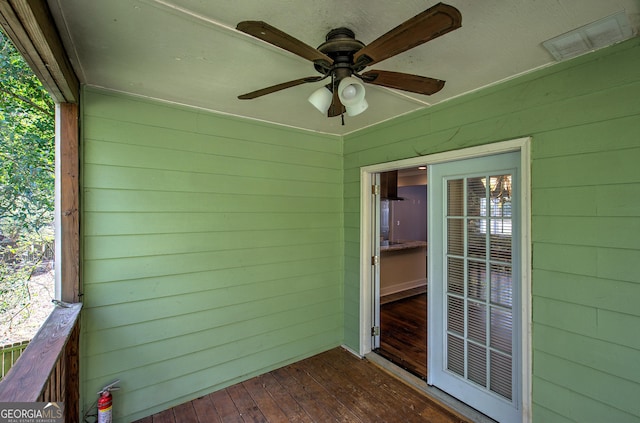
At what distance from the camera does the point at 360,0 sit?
1192mm

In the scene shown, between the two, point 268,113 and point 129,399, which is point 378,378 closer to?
point 129,399

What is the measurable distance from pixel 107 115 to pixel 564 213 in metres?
3.13

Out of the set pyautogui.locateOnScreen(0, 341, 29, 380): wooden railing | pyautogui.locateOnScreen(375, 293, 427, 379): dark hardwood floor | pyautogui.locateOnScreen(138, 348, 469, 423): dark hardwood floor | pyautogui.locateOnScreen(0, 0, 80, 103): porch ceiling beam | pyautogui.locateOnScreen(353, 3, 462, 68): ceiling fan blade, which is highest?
pyautogui.locateOnScreen(0, 0, 80, 103): porch ceiling beam

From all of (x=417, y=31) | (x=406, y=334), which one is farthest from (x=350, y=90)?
(x=406, y=334)

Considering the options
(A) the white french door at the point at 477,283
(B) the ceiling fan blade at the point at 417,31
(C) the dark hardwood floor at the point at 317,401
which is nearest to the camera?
(B) the ceiling fan blade at the point at 417,31

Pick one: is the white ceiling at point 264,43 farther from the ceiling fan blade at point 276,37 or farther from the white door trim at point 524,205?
the white door trim at point 524,205

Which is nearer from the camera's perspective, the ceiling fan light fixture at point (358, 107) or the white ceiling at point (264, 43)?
the white ceiling at point (264, 43)

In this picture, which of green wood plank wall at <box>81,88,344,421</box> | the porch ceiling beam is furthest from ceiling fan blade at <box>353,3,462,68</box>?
green wood plank wall at <box>81,88,344,421</box>

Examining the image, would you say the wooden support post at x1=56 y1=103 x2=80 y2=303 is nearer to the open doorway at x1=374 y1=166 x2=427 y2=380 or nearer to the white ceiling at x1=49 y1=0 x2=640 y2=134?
the white ceiling at x1=49 y1=0 x2=640 y2=134

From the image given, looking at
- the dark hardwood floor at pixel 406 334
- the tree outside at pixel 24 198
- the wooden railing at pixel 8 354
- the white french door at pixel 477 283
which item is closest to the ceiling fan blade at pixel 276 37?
the white french door at pixel 477 283

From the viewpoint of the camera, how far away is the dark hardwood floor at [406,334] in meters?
2.91

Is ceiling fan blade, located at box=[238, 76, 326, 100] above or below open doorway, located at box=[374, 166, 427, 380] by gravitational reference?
above

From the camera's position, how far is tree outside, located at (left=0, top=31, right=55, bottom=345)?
179cm

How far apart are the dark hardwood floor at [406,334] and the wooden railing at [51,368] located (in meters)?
2.61
